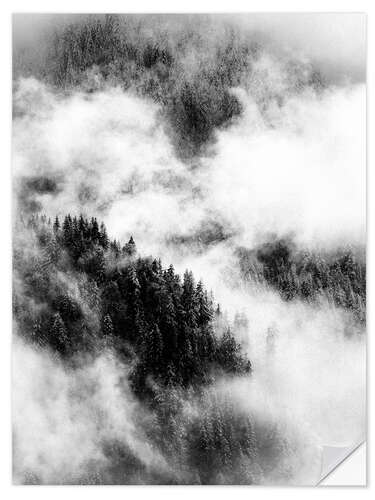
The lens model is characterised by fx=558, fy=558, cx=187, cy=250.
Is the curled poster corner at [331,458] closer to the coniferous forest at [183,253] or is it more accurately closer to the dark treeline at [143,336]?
the coniferous forest at [183,253]

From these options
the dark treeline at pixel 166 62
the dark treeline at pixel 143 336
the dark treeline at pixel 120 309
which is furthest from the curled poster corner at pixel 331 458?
the dark treeline at pixel 166 62

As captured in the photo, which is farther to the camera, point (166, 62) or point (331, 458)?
point (166, 62)

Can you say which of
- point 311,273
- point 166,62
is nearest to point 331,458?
point 311,273

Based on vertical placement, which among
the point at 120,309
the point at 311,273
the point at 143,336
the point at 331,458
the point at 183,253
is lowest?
the point at 331,458

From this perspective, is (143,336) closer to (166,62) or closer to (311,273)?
(311,273)

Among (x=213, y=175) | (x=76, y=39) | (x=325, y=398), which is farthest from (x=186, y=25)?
(x=325, y=398)

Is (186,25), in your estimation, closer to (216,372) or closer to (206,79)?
(206,79)

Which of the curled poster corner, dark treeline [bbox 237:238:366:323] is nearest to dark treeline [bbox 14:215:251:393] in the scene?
dark treeline [bbox 237:238:366:323]

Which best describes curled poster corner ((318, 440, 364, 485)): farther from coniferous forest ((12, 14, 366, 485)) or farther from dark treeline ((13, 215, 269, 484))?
dark treeline ((13, 215, 269, 484))
